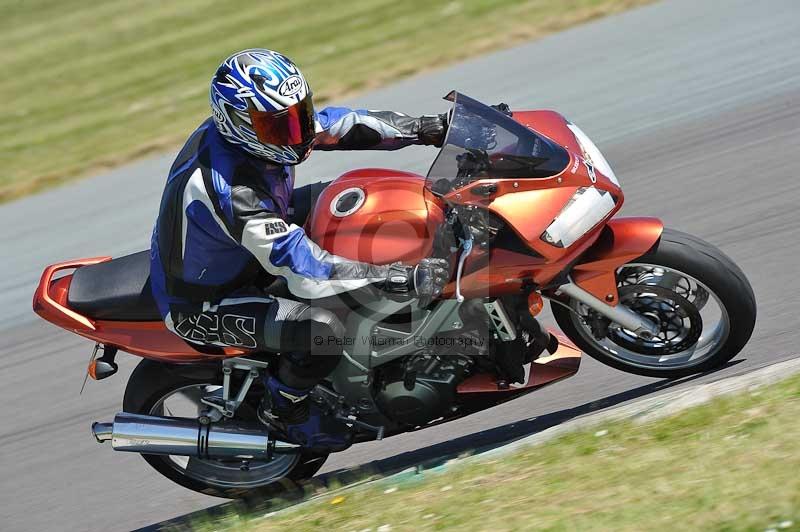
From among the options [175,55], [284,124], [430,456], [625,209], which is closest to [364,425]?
[430,456]

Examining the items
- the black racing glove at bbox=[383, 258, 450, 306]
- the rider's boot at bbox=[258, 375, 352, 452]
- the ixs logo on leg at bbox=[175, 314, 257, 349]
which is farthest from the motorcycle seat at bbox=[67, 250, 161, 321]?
the black racing glove at bbox=[383, 258, 450, 306]

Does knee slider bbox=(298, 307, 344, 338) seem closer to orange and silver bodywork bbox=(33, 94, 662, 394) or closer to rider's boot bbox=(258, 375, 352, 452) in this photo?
orange and silver bodywork bbox=(33, 94, 662, 394)

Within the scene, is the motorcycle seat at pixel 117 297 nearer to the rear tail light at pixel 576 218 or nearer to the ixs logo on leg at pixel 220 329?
the ixs logo on leg at pixel 220 329

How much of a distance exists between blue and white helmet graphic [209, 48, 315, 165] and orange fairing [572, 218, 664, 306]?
1.31 metres

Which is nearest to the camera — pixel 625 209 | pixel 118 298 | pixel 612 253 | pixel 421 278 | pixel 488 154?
pixel 421 278

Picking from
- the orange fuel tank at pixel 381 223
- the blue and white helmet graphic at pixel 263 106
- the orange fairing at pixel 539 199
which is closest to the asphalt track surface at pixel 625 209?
the orange fairing at pixel 539 199

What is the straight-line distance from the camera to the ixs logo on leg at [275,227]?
4043 mm

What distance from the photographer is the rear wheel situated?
15.9 ft

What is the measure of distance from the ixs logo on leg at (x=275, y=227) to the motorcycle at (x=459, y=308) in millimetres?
292

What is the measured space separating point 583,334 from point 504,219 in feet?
2.92

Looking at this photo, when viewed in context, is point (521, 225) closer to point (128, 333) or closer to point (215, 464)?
point (128, 333)

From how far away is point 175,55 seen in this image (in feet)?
43.2

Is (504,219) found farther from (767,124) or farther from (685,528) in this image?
(767,124)

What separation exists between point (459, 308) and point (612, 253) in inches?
27.4
